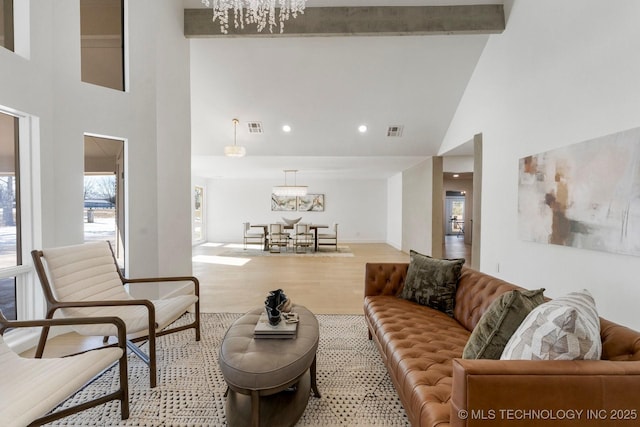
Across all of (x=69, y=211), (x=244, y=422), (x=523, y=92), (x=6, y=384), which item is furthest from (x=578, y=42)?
(x=69, y=211)

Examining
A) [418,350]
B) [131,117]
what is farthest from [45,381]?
[131,117]

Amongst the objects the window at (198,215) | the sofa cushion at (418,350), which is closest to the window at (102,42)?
the sofa cushion at (418,350)

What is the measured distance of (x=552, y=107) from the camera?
3.06 m

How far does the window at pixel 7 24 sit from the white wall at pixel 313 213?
8015 millimetres

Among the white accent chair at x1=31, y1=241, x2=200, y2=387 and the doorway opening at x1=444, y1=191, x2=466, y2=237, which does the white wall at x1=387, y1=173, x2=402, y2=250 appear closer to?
the doorway opening at x1=444, y1=191, x2=466, y2=237

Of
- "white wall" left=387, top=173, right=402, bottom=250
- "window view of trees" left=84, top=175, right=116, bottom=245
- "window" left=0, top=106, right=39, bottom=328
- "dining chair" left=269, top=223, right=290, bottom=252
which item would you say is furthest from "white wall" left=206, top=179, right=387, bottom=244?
"window" left=0, top=106, right=39, bottom=328

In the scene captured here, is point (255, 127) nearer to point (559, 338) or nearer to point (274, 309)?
point (274, 309)

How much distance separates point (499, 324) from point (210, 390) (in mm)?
1856

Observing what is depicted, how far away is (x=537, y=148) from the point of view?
3.30 metres

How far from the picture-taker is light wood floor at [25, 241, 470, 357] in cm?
368

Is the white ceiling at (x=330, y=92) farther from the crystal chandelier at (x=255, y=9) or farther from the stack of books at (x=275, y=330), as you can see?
the stack of books at (x=275, y=330)

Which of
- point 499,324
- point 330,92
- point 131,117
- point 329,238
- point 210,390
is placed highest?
point 330,92

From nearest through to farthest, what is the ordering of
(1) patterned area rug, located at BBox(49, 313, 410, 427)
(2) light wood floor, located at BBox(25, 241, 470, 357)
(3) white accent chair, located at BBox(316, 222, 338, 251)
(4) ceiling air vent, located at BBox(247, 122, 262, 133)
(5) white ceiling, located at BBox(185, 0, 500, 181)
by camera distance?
(1) patterned area rug, located at BBox(49, 313, 410, 427) < (2) light wood floor, located at BBox(25, 241, 470, 357) < (5) white ceiling, located at BBox(185, 0, 500, 181) < (4) ceiling air vent, located at BBox(247, 122, 262, 133) < (3) white accent chair, located at BBox(316, 222, 338, 251)

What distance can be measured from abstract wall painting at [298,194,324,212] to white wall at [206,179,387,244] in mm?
162
